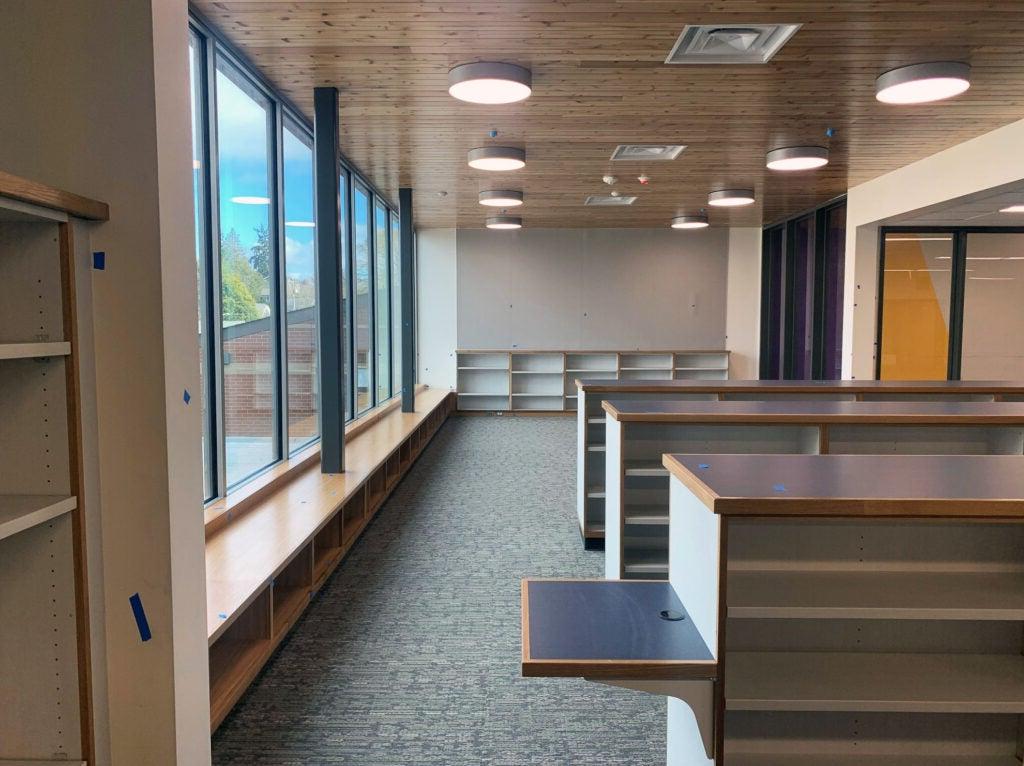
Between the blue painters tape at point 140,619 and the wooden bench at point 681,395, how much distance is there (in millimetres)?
2953

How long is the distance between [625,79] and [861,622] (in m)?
3.46

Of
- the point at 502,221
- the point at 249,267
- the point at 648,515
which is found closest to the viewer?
the point at 648,515

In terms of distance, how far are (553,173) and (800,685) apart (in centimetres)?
606

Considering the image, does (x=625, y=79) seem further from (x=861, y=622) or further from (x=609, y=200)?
(x=609, y=200)

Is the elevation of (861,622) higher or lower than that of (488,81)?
lower

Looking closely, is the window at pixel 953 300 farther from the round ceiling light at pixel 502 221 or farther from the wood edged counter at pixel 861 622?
the wood edged counter at pixel 861 622

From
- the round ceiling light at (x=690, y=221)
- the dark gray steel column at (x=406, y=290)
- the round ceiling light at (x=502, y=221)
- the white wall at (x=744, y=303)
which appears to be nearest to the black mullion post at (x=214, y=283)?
the dark gray steel column at (x=406, y=290)

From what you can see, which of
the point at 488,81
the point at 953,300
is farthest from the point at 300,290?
the point at 953,300

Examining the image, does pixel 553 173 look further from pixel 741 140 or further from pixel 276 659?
pixel 276 659

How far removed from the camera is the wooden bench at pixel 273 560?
2582 mm

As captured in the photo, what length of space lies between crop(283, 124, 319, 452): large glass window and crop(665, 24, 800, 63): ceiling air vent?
261cm

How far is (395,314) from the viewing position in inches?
390

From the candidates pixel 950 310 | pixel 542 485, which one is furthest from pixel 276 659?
pixel 950 310

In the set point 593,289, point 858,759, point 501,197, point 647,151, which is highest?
point 647,151
